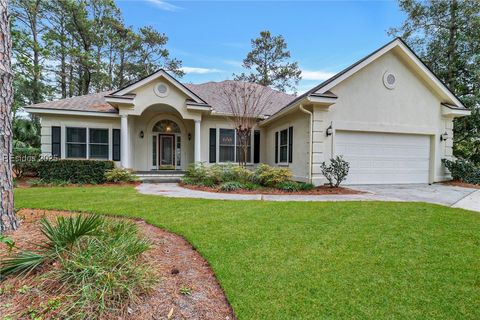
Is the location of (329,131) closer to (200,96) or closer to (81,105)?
(200,96)

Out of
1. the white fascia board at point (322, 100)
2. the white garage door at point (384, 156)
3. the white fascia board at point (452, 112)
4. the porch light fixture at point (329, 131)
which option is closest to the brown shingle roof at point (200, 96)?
the porch light fixture at point (329, 131)

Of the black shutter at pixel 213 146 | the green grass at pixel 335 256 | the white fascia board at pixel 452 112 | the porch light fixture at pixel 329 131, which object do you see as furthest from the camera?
the black shutter at pixel 213 146

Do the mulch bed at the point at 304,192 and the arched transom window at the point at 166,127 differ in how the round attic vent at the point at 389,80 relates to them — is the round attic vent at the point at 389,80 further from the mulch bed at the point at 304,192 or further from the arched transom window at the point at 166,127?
the arched transom window at the point at 166,127

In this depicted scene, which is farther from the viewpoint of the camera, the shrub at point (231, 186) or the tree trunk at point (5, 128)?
the shrub at point (231, 186)

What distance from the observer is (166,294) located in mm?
2420

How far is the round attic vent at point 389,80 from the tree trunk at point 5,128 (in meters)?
11.6

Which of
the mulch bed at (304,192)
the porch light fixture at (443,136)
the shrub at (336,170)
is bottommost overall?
the mulch bed at (304,192)

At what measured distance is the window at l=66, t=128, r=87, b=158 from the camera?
40.4 feet

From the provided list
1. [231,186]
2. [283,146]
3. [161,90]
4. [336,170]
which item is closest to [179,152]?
[161,90]

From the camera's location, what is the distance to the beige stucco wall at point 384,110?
971cm

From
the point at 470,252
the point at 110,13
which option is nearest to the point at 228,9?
the point at 470,252

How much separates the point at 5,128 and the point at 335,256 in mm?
5023

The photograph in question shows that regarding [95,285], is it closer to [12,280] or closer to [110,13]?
A: [12,280]

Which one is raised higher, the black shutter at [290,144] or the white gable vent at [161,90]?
the white gable vent at [161,90]
